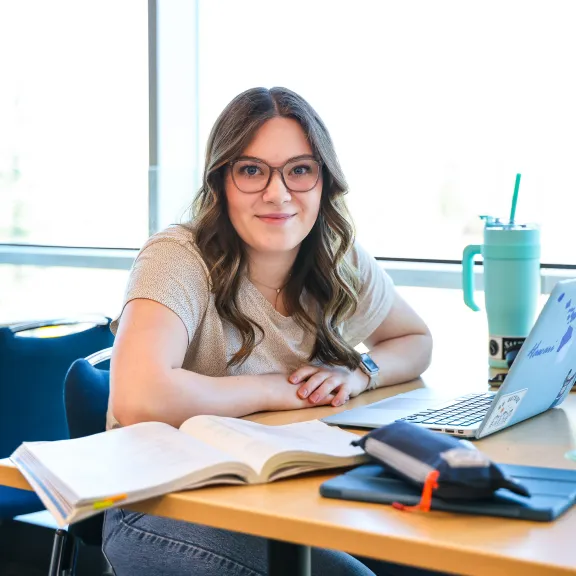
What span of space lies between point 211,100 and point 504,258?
1.68 meters

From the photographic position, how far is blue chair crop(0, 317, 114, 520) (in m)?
2.08

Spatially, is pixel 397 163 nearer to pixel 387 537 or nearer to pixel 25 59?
pixel 25 59

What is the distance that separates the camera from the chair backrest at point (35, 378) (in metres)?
2.09

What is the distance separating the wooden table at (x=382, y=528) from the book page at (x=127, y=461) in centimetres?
3

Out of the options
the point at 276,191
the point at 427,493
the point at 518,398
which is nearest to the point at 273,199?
the point at 276,191

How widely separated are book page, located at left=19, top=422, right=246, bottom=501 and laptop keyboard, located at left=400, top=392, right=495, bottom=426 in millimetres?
417

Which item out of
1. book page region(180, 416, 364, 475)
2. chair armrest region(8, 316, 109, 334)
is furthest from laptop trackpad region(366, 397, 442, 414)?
chair armrest region(8, 316, 109, 334)

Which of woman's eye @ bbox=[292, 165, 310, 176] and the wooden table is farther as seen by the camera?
woman's eye @ bbox=[292, 165, 310, 176]

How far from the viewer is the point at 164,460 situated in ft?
3.60

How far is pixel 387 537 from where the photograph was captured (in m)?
0.89

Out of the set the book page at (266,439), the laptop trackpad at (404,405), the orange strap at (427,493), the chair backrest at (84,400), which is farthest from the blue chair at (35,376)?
the orange strap at (427,493)

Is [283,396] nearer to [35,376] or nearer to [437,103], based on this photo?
[35,376]

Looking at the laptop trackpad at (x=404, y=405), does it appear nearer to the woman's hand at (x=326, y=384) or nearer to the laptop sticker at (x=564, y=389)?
the woman's hand at (x=326, y=384)

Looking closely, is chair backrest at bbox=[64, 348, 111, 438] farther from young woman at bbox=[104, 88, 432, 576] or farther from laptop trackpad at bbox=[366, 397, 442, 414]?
laptop trackpad at bbox=[366, 397, 442, 414]
